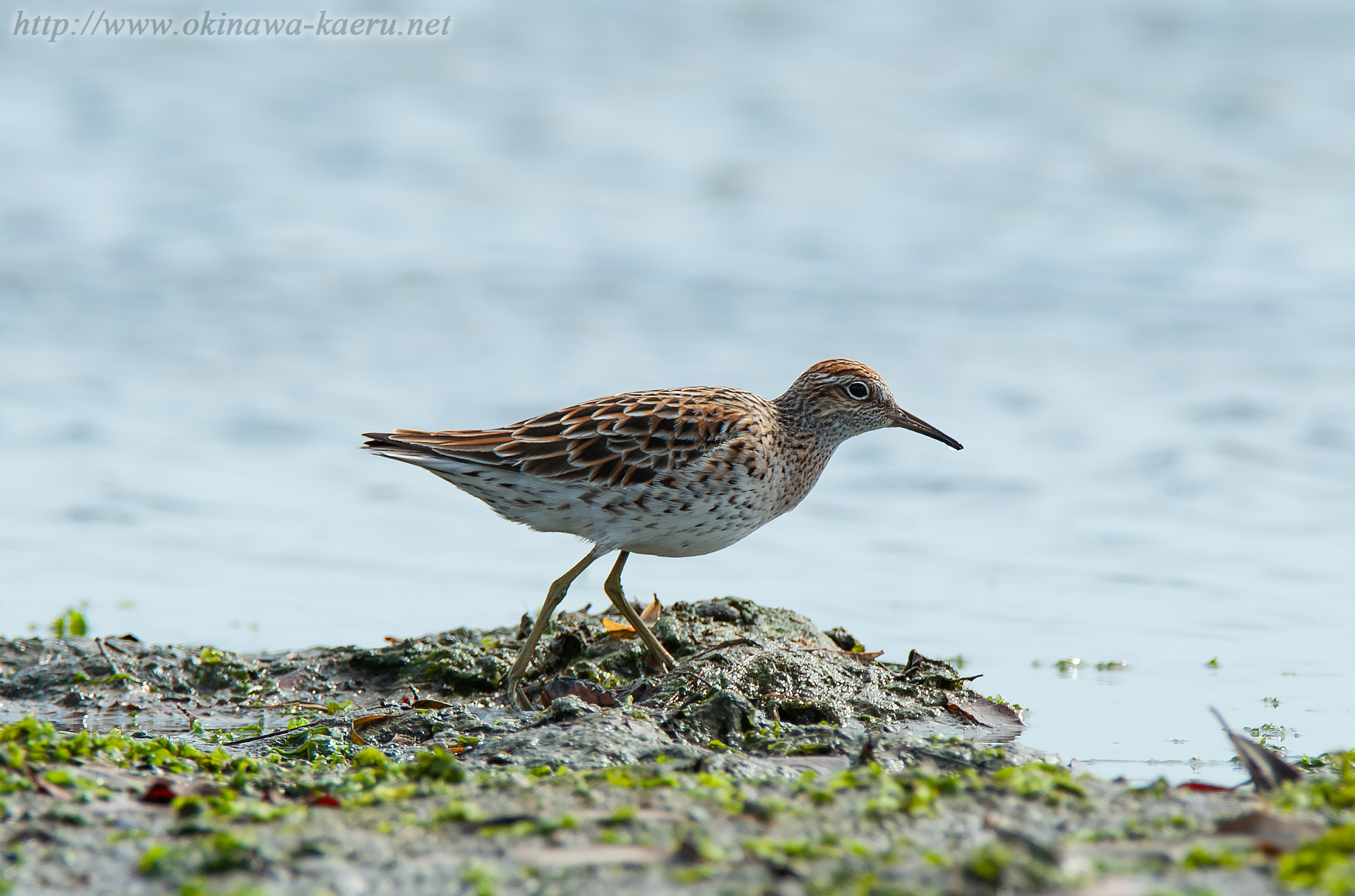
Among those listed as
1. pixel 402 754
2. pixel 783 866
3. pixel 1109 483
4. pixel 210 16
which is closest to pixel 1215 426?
pixel 1109 483

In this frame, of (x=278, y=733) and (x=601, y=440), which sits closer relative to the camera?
(x=278, y=733)

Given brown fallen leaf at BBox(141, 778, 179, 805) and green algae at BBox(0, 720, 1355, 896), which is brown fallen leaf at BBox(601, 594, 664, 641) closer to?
green algae at BBox(0, 720, 1355, 896)

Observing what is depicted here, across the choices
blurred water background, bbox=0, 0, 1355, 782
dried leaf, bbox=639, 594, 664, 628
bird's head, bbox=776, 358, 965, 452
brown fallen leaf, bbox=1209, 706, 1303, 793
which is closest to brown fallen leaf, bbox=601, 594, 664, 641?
dried leaf, bbox=639, 594, 664, 628

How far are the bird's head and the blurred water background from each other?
52.6 inches

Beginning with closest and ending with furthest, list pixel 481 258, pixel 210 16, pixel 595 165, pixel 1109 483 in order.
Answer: pixel 1109 483 < pixel 481 258 < pixel 595 165 < pixel 210 16

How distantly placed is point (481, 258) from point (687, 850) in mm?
14034

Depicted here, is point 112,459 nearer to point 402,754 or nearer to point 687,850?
point 402,754

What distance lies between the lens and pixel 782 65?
2286 centimetres

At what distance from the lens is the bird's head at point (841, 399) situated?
8.12 meters

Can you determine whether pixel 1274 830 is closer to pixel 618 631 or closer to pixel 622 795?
pixel 622 795

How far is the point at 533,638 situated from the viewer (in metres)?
7.02

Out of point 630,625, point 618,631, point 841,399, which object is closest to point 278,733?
point 618,631

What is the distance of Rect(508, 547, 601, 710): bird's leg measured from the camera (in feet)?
22.5

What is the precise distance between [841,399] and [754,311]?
7441 mm
